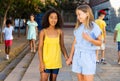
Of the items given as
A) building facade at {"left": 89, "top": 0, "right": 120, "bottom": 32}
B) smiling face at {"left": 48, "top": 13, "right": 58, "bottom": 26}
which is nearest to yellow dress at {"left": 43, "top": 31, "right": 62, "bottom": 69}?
smiling face at {"left": 48, "top": 13, "right": 58, "bottom": 26}

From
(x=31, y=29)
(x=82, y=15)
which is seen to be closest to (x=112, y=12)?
(x=31, y=29)

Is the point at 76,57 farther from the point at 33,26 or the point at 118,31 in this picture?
the point at 33,26

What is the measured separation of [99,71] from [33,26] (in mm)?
6001

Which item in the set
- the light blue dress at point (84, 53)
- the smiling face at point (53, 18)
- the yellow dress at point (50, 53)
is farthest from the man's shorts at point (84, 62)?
the smiling face at point (53, 18)

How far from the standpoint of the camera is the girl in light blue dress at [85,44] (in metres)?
5.48

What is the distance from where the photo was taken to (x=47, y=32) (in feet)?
19.5

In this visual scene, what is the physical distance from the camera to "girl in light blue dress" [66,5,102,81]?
216 inches

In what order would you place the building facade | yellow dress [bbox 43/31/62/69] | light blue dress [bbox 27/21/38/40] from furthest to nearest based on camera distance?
the building facade, light blue dress [bbox 27/21/38/40], yellow dress [bbox 43/31/62/69]

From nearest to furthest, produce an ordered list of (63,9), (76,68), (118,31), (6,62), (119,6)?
(76,68) → (118,31) → (6,62) → (119,6) → (63,9)

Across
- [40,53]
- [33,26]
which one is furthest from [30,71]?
[33,26]

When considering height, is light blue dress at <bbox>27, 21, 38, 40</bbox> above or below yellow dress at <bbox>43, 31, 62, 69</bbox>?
below

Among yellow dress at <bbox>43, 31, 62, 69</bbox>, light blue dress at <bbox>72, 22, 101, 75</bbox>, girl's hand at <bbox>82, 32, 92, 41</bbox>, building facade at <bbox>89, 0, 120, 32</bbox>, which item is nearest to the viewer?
girl's hand at <bbox>82, 32, 92, 41</bbox>

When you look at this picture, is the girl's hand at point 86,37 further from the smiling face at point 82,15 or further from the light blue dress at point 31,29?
the light blue dress at point 31,29

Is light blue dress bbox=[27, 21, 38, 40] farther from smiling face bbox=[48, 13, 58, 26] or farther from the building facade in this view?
the building facade
